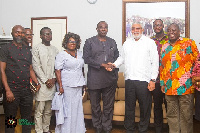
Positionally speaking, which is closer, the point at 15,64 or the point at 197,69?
the point at 197,69

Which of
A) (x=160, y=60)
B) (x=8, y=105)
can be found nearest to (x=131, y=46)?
(x=160, y=60)

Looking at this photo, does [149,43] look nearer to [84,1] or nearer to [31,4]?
[84,1]

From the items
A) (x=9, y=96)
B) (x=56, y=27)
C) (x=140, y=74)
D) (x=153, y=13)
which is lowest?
(x=9, y=96)

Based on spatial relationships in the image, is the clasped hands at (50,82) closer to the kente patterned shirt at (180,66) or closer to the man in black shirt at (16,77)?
the man in black shirt at (16,77)

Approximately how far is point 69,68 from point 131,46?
2.90ft

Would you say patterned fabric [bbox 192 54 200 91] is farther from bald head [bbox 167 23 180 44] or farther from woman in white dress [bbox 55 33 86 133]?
woman in white dress [bbox 55 33 86 133]

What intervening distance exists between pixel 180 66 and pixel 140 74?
0.51 metres

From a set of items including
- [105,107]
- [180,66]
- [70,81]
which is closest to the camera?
[180,66]

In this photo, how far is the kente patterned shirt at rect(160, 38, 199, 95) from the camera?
8.18ft

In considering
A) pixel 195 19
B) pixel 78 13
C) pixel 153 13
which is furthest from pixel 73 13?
pixel 195 19

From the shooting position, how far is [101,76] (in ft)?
9.68

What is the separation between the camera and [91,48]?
301cm

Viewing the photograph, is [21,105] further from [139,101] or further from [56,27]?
[56,27]

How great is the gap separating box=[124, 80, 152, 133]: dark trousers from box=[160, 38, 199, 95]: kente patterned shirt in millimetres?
310
